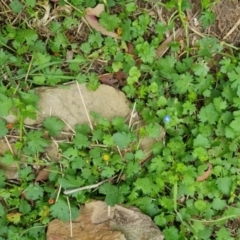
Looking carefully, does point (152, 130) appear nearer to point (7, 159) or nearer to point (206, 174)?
point (206, 174)

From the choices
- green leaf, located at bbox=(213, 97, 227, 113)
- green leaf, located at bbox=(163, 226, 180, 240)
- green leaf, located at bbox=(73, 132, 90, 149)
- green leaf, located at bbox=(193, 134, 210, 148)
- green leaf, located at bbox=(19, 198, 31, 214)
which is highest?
green leaf, located at bbox=(213, 97, 227, 113)

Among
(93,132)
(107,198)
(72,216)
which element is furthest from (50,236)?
(93,132)

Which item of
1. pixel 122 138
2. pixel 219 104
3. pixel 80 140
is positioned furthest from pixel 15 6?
pixel 219 104

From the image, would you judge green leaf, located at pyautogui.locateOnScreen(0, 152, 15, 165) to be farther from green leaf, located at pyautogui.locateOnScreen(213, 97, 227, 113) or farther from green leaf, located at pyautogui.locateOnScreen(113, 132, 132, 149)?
green leaf, located at pyautogui.locateOnScreen(213, 97, 227, 113)

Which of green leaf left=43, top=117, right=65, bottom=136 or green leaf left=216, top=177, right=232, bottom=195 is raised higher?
green leaf left=216, top=177, right=232, bottom=195

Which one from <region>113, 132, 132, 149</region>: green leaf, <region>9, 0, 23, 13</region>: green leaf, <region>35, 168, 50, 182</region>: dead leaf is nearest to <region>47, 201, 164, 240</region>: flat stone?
<region>35, 168, 50, 182</region>: dead leaf

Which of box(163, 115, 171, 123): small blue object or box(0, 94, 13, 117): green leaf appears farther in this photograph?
box(163, 115, 171, 123): small blue object
